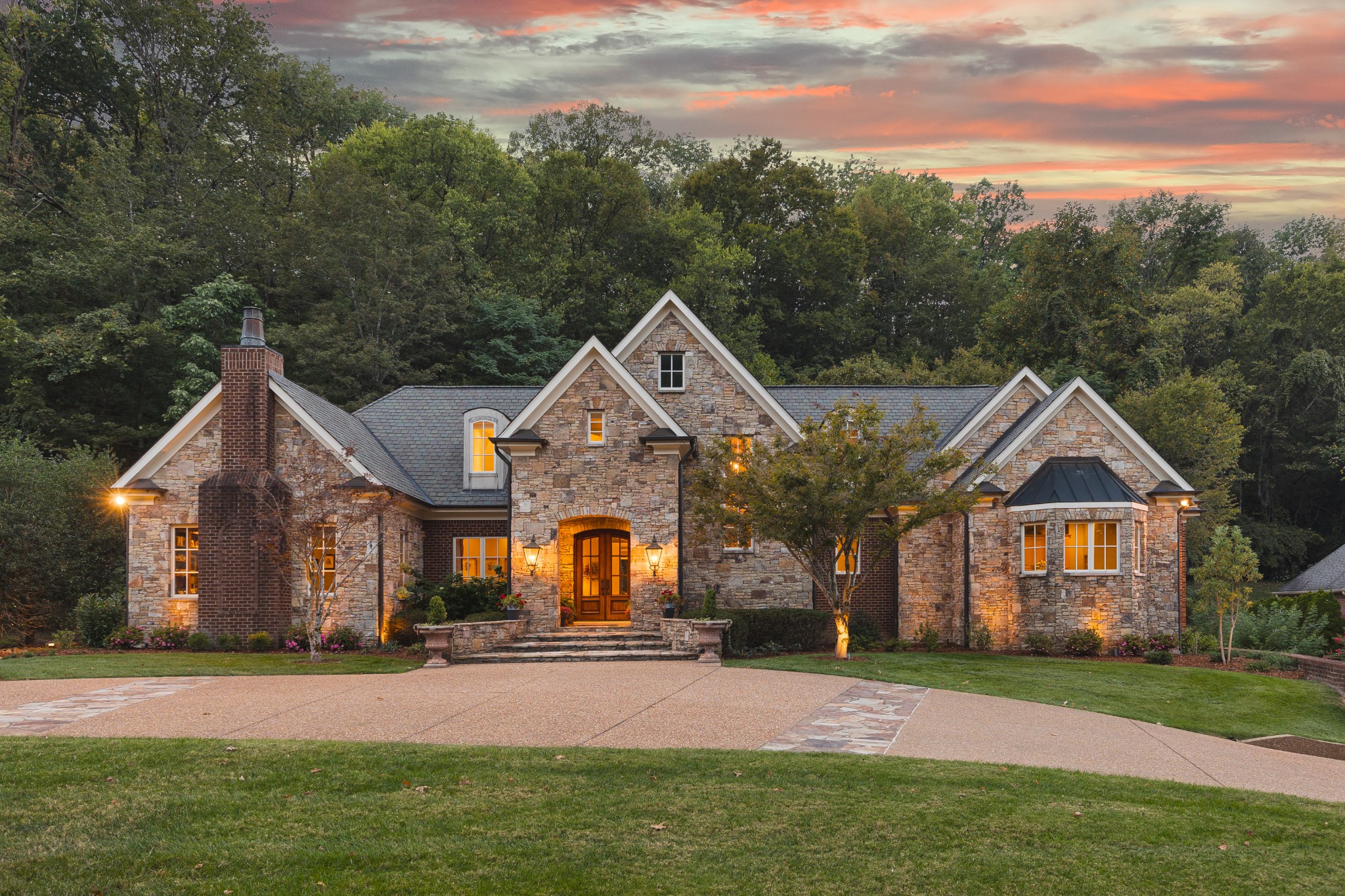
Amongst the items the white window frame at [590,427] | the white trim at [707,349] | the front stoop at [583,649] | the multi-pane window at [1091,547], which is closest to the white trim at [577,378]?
the white window frame at [590,427]

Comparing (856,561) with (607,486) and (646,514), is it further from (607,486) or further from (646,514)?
(607,486)

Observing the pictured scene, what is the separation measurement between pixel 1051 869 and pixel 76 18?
162 ft

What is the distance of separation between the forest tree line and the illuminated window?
60.2 feet

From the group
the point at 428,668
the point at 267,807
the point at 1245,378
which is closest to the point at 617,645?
the point at 428,668

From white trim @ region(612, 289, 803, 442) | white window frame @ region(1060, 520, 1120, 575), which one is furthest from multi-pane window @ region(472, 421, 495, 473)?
white window frame @ region(1060, 520, 1120, 575)

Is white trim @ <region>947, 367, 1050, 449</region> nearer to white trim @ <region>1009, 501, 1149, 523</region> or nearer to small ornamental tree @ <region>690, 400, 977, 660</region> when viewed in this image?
white trim @ <region>1009, 501, 1149, 523</region>

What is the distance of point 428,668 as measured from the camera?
63.8 feet

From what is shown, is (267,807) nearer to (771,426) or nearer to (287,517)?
(287,517)

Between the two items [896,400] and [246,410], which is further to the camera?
[896,400]

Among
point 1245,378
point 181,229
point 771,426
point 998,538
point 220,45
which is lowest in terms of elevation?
point 998,538

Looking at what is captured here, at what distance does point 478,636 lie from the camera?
2147 centimetres

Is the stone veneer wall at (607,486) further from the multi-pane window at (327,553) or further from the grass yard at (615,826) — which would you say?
the grass yard at (615,826)

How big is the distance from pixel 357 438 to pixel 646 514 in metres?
7.67

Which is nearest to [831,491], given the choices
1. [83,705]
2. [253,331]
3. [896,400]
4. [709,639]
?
[709,639]
